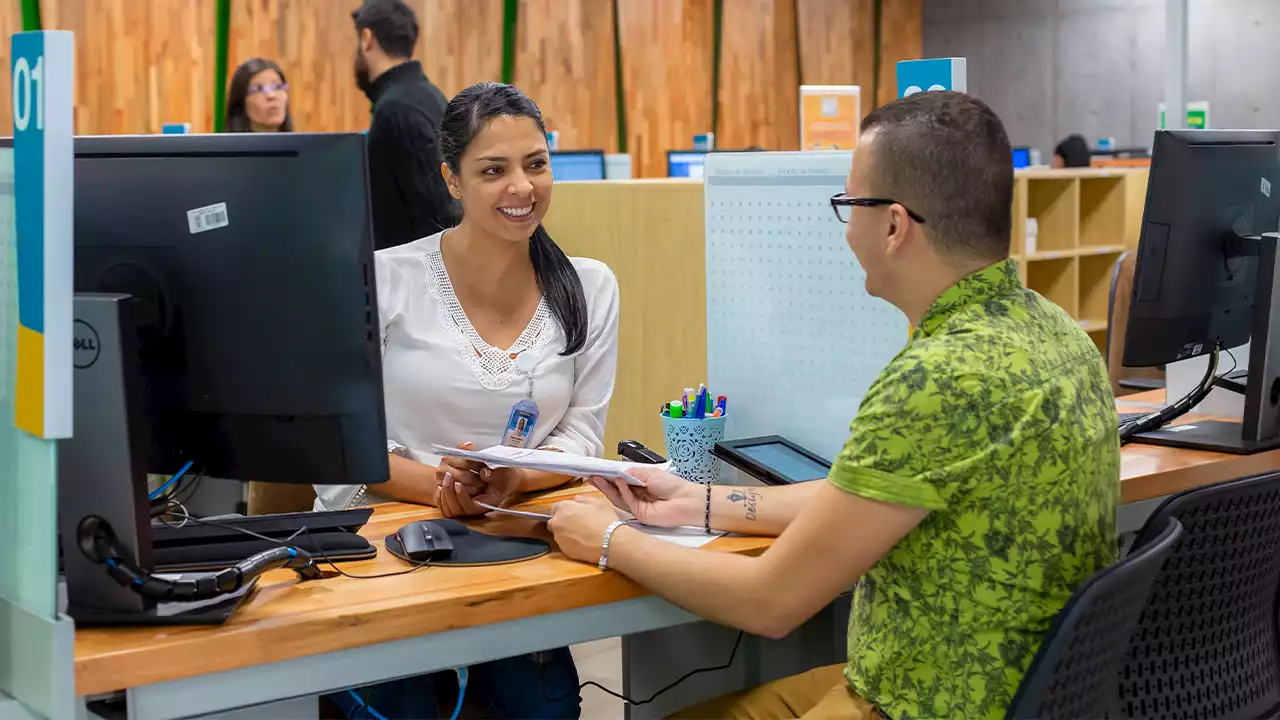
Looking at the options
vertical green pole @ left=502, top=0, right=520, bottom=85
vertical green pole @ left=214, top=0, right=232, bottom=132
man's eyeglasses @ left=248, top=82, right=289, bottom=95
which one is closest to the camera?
man's eyeglasses @ left=248, top=82, right=289, bottom=95

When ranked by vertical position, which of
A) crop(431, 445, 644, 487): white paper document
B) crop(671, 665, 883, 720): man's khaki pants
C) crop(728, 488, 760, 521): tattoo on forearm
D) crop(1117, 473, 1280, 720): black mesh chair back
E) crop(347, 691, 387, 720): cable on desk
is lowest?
crop(347, 691, 387, 720): cable on desk

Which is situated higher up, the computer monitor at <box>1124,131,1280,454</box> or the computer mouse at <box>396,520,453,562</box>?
the computer monitor at <box>1124,131,1280,454</box>

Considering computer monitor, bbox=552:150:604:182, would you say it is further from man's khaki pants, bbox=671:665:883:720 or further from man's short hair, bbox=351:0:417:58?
man's khaki pants, bbox=671:665:883:720

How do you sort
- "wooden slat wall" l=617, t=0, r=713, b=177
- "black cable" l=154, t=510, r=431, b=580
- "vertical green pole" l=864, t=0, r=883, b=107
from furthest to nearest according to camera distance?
"vertical green pole" l=864, t=0, r=883, b=107
"wooden slat wall" l=617, t=0, r=713, b=177
"black cable" l=154, t=510, r=431, b=580

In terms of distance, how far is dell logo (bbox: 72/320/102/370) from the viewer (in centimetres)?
142

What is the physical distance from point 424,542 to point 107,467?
410mm

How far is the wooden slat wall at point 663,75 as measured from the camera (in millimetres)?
9109

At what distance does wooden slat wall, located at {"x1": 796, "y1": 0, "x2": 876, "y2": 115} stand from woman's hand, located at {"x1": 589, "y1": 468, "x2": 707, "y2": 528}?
892cm

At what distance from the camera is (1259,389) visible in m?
2.34

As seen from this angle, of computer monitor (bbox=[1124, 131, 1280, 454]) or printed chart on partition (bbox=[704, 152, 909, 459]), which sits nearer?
printed chart on partition (bbox=[704, 152, 909, 459])

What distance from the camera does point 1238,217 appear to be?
2.42 meters

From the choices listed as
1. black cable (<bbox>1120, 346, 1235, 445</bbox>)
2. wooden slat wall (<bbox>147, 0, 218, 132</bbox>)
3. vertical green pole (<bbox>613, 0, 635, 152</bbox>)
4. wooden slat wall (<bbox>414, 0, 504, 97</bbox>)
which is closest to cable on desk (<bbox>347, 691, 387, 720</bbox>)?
black cable (<bbox>1120, 346, 1235, 445</bbox>)

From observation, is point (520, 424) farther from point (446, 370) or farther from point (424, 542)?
point (424, 542)

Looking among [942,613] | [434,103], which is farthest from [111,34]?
[942,613]
